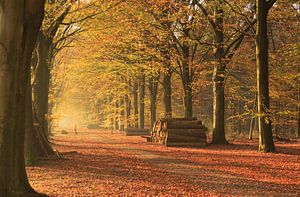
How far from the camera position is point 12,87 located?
6.90 meters

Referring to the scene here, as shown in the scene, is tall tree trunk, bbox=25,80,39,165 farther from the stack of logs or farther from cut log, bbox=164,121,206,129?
cut log, bbox=164,121,206,129

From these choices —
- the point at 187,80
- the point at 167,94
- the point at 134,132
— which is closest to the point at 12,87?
the point at 187,80

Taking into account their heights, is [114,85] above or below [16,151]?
above

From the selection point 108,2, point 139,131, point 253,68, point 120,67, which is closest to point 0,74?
point 108,2

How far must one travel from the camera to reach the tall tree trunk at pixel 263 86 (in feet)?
58.2

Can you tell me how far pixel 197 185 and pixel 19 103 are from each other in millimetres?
5121

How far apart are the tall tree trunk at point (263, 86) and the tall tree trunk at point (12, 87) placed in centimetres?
1309

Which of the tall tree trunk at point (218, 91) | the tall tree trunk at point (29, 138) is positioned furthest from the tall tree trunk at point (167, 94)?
the tall tree trunk at point (29, 138)

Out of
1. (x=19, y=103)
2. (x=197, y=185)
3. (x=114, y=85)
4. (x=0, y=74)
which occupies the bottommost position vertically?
(x=197, y=185)

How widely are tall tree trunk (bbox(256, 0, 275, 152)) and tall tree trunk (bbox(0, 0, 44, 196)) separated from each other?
42.9ft

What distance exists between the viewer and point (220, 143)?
23.2 metres

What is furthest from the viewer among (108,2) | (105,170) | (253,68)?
(253,68)

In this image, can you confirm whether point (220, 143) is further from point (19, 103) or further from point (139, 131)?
point (19, 103)

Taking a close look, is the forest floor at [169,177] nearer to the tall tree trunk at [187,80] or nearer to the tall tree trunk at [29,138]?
the tall tree trunk at [29,138]
